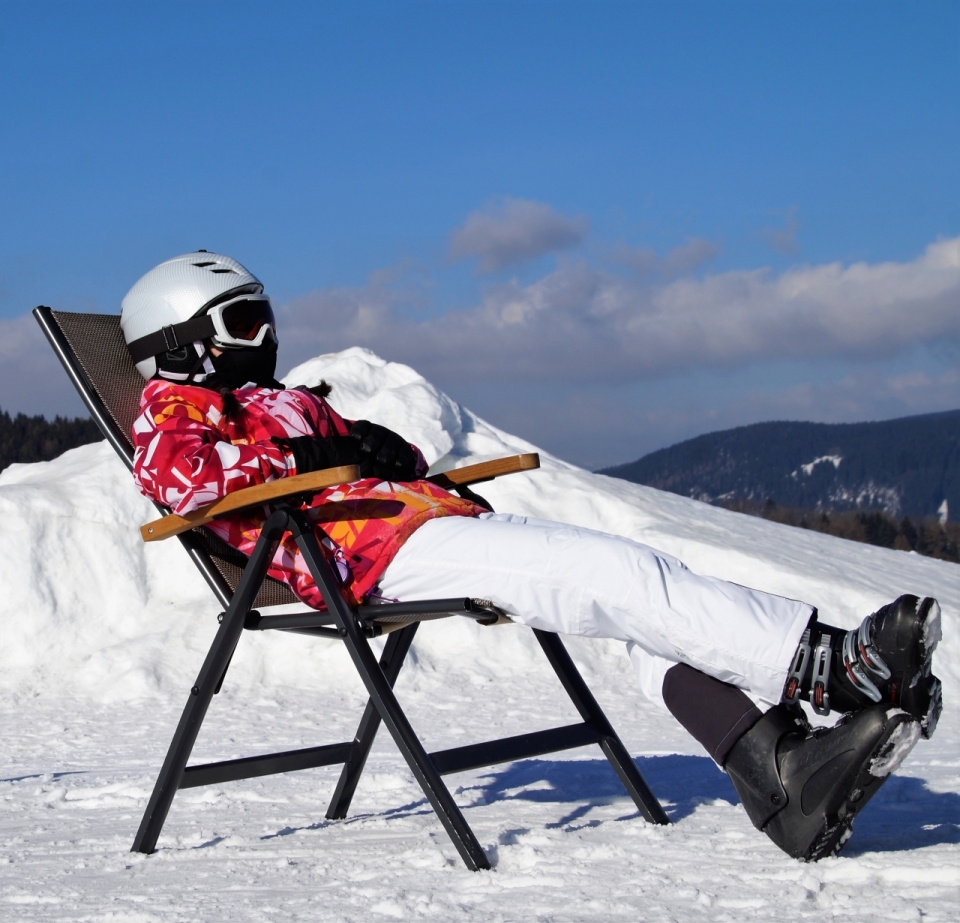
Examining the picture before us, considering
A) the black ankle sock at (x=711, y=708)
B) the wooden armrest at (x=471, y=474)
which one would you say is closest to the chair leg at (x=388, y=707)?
the black ankle sock at (x=711, y=708)

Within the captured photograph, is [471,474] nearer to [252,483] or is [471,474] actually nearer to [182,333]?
[252,483]

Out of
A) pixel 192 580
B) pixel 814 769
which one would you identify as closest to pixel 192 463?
pixel 814 769

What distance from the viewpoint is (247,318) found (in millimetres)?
3191

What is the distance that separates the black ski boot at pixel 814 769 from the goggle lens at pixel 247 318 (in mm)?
1817

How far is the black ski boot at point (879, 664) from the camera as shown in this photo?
2.00 m

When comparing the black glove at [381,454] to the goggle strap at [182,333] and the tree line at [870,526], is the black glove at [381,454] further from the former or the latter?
the tree line at [870,526]

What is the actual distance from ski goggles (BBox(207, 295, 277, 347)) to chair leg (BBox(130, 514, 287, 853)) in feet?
2.54

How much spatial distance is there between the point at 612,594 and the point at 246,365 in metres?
1.39

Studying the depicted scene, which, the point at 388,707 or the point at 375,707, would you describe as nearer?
the point at 388,707

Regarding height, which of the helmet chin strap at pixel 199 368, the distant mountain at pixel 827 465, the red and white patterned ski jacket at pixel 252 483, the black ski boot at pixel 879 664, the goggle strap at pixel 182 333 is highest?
the goggle strap at pixel 182 333

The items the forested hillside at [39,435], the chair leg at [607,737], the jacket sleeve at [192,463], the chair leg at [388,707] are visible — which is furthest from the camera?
the forested hillside at [39,435]

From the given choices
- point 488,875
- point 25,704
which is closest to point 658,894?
point 488,875

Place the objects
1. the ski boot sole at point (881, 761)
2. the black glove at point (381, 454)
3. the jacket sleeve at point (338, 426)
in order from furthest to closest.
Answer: the jacket sleeve at point (338, 426) < the black glove at point (381, 454) < the ski boot sole at point (881, 761)

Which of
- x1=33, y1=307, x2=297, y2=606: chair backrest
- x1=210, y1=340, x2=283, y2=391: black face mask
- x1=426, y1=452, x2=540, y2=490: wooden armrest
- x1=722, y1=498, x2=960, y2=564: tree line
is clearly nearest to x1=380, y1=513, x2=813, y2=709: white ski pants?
x1=426, y1=452, x2=540, y2=490: wooden armrest
